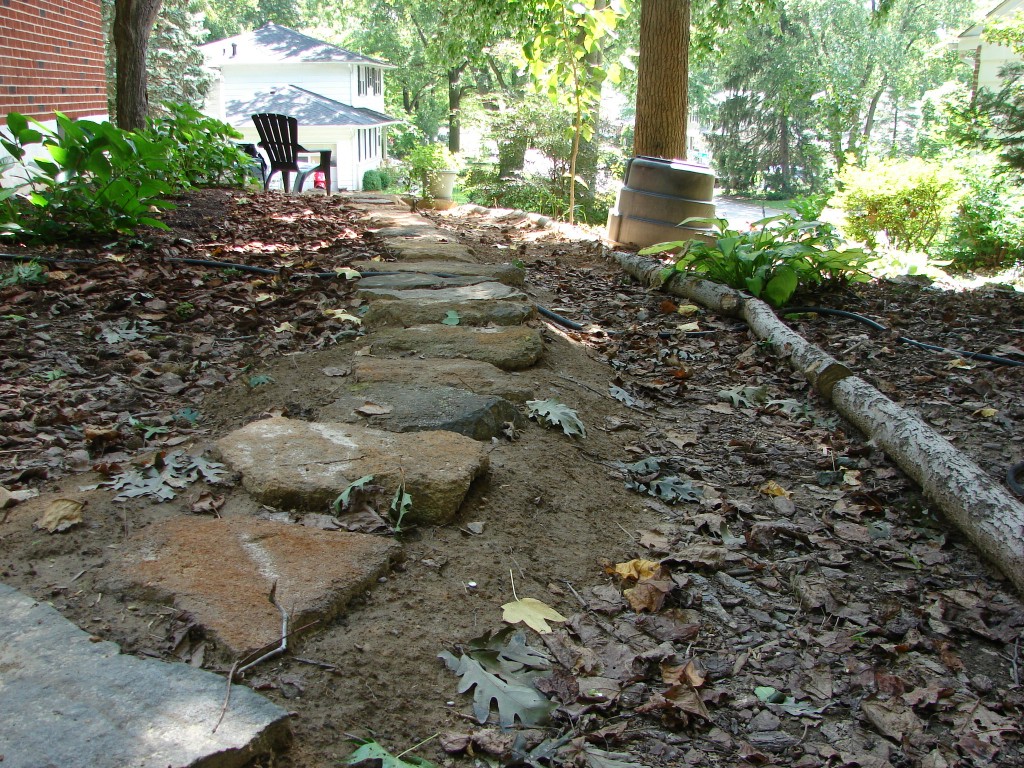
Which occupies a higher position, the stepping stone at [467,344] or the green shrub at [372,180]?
the green shrub at [372,180]

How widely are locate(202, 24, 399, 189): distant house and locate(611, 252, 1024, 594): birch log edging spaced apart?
1008 inches

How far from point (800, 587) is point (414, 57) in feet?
127

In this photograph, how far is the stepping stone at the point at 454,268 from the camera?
13.6 feet

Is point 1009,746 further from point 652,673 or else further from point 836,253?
point 836,253

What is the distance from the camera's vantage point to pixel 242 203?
6133 mm

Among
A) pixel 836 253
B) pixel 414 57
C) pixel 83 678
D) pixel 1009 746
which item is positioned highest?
pixel 414 57

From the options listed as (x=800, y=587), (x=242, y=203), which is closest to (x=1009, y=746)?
(x=800, y=587)

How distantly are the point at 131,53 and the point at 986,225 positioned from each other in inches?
395

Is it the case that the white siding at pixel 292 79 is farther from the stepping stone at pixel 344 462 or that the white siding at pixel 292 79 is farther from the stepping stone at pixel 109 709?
the stepping stone at pixel 109 709

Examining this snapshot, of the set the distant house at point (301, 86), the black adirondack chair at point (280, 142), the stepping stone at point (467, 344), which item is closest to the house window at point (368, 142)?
the distant house at point (301, 86)

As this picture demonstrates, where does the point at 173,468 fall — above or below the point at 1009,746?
above

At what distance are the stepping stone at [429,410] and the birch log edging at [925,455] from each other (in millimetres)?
1302

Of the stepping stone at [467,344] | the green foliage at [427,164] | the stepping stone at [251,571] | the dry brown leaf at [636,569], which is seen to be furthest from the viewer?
the green foliage at [427,164]

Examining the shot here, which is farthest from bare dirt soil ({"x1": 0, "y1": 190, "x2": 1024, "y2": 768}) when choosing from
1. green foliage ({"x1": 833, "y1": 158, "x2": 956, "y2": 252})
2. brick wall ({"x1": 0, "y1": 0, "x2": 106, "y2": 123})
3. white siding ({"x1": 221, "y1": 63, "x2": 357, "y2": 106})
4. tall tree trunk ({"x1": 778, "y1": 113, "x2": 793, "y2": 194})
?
tall tree trunk ({"x1": 778, "y1": 113, "x2": 793, "y2": 194})
